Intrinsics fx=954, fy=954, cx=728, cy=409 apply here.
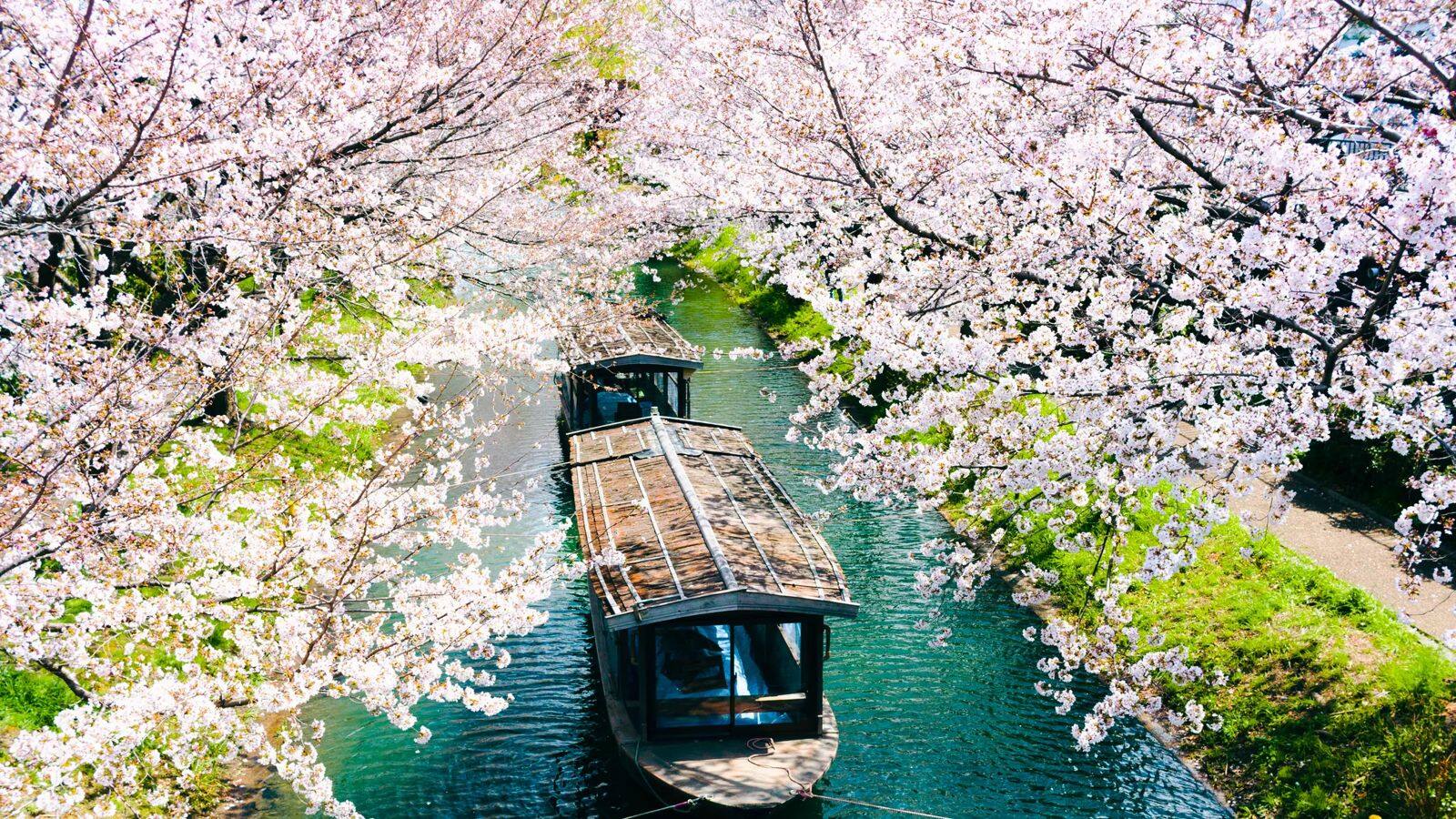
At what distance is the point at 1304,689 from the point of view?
11.6 metres

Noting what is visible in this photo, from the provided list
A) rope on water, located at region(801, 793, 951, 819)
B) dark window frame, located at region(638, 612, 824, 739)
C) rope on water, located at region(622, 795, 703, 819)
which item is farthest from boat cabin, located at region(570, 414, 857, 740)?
rope on water, located at region(801, 793, 951, 819)

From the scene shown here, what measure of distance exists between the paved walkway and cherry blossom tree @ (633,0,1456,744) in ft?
11.0

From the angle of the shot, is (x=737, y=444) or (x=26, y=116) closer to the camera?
(x=26, y=116)

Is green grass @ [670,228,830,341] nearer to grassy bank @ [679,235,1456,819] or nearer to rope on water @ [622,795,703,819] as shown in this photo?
grassy bank @ [679,235,1456,819]

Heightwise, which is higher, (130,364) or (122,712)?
(130,364)

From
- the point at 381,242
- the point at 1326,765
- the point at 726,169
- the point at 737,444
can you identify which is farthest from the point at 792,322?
the point at 1326,765

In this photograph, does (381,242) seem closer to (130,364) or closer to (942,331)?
(130,364)

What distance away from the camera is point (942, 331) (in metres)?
8.53

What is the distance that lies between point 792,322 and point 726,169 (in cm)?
1791

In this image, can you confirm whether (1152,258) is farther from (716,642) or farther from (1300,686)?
(1300,686)

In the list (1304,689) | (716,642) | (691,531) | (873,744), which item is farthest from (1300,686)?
(691,531)

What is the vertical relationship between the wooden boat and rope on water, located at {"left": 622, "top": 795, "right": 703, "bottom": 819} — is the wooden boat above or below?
above

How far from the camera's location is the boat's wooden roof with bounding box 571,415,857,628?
10.5 metres

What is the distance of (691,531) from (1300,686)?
25.2 ft
